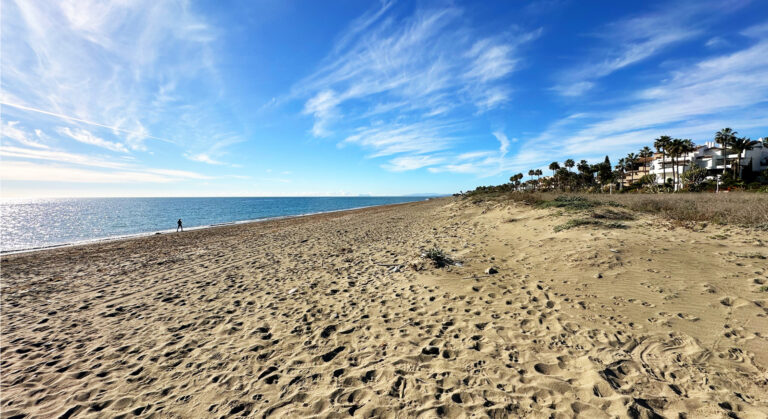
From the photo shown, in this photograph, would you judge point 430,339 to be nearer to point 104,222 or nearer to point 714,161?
point 104,222

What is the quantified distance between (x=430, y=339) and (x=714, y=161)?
87836 millimetres

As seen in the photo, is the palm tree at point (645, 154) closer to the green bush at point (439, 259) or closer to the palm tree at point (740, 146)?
the palm tree at point (740, 146)

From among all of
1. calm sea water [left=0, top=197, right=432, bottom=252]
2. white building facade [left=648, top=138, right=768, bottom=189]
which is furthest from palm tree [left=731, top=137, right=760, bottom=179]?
calm sea water [left=0, top=197, right=432, bottom=252]

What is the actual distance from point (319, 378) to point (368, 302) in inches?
110

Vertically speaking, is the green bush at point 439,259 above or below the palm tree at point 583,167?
below

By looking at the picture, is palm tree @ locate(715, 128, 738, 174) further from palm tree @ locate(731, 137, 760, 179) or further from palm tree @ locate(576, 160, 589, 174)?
palm tree @ locate(576, 160, 589, 174)

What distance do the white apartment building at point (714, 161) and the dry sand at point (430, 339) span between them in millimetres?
67334

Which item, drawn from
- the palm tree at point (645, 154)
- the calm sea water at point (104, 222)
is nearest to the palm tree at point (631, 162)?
the palm tree at point (645, 154)

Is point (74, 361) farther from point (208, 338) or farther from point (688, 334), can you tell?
point (688, 334)

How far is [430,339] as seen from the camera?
5.03m

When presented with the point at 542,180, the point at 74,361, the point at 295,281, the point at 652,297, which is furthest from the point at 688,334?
the point at 542,180

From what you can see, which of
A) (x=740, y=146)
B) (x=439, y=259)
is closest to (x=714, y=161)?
(x=740, y=146)

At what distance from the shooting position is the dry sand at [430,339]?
360 cm

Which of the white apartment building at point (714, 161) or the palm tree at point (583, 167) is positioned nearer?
the white apartment building at point (714, 161)
